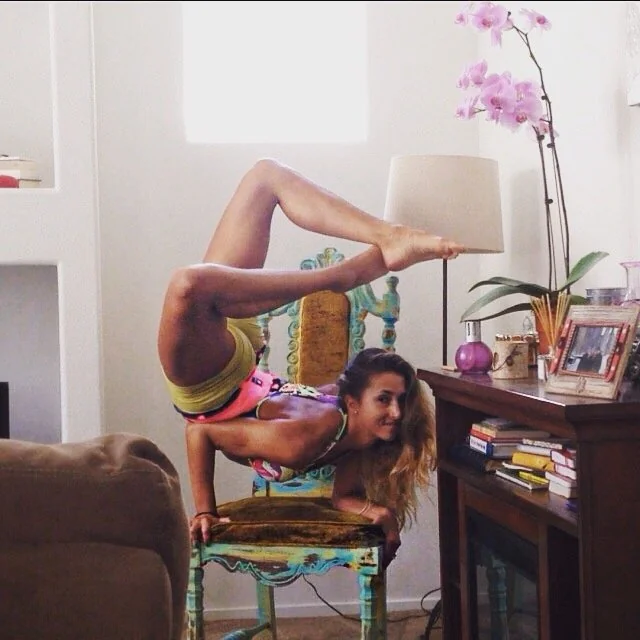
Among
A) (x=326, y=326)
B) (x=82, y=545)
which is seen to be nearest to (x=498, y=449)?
(x=326, y=326)

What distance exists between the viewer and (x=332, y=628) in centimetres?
291

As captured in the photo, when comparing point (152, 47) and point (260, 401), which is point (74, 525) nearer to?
point (260, 401)

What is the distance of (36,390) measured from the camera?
2.93 m

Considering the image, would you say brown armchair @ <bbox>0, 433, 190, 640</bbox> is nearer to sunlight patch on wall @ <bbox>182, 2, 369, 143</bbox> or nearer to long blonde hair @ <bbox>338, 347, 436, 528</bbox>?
long blonde hair @ <bbox>338, 347, 436, 528</bbox>

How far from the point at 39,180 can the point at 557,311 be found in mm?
1652

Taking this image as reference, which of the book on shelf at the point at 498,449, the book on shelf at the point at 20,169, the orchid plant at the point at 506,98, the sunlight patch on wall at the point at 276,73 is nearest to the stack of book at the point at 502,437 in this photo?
the book on shelf at the point at 498,449

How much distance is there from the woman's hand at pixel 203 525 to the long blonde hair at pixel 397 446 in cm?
43

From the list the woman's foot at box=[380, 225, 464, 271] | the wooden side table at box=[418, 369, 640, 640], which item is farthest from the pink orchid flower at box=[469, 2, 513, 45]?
the wooden side table at box=[418, 369, 640, 640]

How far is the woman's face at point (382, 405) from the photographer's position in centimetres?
256

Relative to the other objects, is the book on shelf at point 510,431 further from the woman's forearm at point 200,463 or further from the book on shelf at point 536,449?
the woman's forearm at point 200,463

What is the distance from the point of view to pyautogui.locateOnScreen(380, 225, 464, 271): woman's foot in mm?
2418

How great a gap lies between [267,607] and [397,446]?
671mm

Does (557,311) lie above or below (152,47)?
below

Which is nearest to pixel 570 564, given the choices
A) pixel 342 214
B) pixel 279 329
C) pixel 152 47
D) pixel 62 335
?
pixel 342 214
